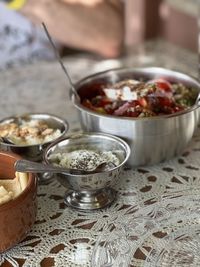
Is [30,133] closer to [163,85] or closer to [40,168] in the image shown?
[40,168]

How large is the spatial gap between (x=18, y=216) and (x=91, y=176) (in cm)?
13

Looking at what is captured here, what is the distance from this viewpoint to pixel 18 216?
80cm

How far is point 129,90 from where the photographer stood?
109 cm

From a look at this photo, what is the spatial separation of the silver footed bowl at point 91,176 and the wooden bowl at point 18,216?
75 mm

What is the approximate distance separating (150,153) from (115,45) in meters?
0.71

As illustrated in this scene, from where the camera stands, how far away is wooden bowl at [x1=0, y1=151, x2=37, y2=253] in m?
0.79

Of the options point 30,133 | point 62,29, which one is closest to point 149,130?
point 30,133

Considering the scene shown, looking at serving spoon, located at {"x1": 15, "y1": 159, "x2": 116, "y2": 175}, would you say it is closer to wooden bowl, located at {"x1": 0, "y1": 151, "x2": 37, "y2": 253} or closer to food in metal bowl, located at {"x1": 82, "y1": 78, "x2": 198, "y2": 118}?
wooden bowl, located at {"x1": 0, "y1": 151, "x2": 37, "y2": 253}

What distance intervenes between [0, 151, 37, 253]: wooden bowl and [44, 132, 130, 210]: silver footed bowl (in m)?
0.08

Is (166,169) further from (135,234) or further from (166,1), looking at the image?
(166,1)

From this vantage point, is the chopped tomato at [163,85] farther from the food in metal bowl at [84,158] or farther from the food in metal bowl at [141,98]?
the food in metal bowl at [84,158]

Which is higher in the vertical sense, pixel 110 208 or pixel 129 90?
pixel 129 90

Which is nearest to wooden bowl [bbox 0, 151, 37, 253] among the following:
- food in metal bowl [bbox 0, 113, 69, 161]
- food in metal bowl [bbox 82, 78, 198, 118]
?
food in metal bowl [bbox 0, 113, 69, 161]

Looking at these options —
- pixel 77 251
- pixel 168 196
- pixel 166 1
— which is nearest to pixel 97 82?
pixel 168 196
